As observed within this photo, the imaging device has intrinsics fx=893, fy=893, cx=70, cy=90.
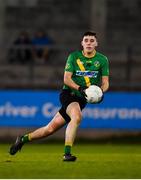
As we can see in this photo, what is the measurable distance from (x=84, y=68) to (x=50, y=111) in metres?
8.53

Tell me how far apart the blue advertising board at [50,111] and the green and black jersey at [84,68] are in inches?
331

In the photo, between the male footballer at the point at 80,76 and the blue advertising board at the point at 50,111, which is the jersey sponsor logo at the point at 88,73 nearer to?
the male footballer at the point at 80,76

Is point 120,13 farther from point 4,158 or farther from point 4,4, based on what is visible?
point 4,158

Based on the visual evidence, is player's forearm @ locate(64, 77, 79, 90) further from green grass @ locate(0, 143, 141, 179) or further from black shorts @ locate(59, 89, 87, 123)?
green grass @ locate(0, 143, 141, 179)

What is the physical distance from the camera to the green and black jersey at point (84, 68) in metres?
13.8

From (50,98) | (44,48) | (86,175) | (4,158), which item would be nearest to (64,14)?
(44,48)

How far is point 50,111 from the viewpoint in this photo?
22.2 meters

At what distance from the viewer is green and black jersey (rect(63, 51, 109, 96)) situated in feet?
45.2

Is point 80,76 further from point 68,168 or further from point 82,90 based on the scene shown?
point 68,168

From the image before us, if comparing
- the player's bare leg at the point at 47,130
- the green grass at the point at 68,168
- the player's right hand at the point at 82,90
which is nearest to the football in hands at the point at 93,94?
the player's right hand at the point at 82,90

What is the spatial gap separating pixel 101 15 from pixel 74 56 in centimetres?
1281

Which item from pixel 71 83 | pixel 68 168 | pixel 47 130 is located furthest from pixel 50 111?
pixel 68 168

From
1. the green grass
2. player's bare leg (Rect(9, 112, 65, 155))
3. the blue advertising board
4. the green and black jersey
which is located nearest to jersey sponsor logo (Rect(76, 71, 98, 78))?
the green and black jersey

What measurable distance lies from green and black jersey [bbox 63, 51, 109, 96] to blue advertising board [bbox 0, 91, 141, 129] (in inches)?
331
